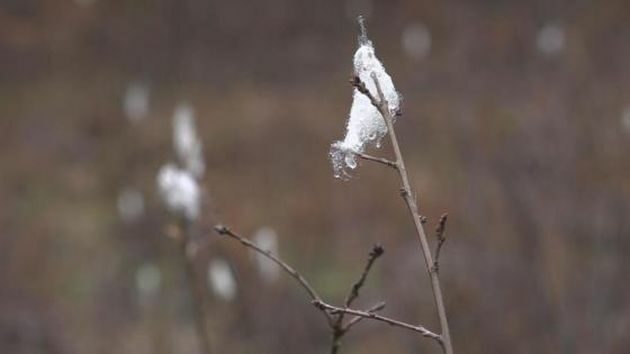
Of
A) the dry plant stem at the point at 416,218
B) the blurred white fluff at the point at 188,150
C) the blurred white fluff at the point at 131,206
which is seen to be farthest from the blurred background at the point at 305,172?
the dry plant stem at the point at 416,218

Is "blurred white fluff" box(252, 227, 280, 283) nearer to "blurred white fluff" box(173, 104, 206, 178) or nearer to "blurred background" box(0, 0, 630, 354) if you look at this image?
"blurred background" box(0, 0, 630, 354)

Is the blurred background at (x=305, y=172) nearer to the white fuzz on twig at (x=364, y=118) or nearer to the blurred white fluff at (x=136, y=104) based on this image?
the blurred white fluff at (x=136, y=104)

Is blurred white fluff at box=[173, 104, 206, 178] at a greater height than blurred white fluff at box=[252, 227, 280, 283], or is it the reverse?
blurred white fluff at box=[252, 227, 280, 283]

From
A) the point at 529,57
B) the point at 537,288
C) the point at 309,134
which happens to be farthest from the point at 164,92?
the point at 537,288

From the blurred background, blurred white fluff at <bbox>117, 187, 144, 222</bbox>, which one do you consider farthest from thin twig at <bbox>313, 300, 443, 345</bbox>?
blurred white fluff at <bbox>117, 187, 144, 222</bbox>

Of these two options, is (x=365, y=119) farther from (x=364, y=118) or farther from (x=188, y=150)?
(x=188, y=150)

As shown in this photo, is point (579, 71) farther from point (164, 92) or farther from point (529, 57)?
point (164, 92)

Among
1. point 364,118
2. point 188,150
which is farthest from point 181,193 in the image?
point 364,118
